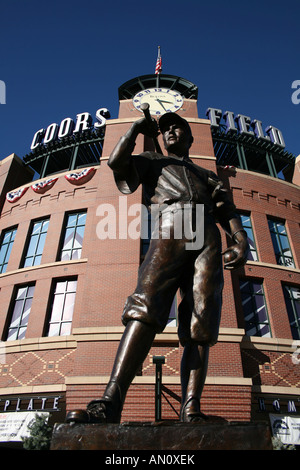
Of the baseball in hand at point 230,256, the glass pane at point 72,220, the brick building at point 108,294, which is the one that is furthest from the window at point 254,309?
the baseball in hand at point 230,256

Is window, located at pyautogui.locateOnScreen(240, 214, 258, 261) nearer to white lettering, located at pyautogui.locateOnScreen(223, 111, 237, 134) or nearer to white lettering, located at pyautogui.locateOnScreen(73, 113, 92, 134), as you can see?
white lettering, located at pyautogui.locateOnScreen(223, 111, 237, 134)

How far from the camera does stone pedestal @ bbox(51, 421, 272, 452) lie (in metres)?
1.64

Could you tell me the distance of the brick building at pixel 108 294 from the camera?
10.8 metres

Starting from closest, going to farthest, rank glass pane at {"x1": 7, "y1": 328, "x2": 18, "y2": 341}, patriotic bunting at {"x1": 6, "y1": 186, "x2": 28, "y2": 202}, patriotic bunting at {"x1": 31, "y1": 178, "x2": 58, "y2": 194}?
1. glass pane at {"x1": 7, "y1": 328, "x2": 18, "y2": 341}
2. patriotic bunting at {"x1": 31, "y1": 178, "x2": 58, "y2": 194}
3. patriotic bunting at {"x1": 6, "y1": 186, "x2": 28, "y2": 202}

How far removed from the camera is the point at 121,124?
17781 mm

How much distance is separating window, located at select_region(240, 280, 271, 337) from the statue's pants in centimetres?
1171

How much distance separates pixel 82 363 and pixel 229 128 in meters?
17.2

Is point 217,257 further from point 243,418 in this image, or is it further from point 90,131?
point 90,131

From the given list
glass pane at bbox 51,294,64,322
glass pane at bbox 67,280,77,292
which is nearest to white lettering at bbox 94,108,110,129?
glass pane at bbox 67,280,77,292

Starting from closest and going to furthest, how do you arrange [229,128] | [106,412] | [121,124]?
1. [106,412]
2. [121,124]
3. [229,128]

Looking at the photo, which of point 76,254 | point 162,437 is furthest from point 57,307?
point 162,437

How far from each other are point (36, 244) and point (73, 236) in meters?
2.13

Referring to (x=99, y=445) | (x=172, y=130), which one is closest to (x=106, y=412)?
(x=99, y=445)

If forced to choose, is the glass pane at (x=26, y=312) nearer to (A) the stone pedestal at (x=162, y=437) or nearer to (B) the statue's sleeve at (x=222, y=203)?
(B) the statue's sleeve at (x=222, y=203)
